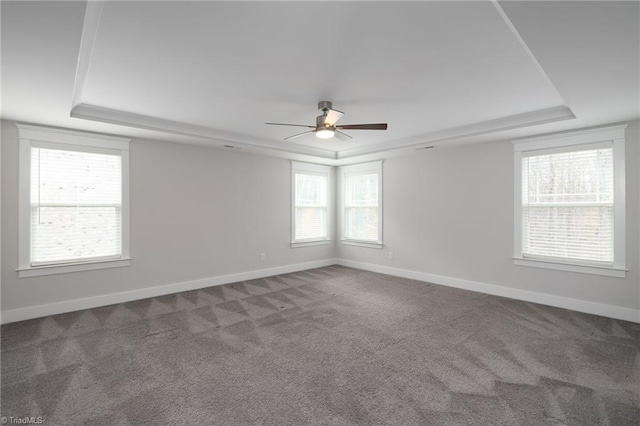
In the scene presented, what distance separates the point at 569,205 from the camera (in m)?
3.99

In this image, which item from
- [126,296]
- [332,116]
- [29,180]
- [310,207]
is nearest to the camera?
[332,116]

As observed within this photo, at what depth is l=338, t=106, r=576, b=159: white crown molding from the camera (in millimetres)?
3576

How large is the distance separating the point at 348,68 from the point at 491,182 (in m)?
3.24

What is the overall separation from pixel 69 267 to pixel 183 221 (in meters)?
1.50

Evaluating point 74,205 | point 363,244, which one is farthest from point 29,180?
point 363,244

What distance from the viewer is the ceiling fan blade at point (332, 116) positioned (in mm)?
3153

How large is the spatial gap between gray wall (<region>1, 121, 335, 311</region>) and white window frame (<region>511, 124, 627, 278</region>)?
3.88 metres

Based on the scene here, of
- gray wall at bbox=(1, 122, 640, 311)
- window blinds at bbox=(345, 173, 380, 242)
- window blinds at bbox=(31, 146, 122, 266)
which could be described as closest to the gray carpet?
gray wall at bbox=(1, 122, 640, 311)

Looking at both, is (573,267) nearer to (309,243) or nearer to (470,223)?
(470,223)

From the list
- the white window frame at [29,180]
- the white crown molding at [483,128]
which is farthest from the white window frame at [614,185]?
the white window frame at [29,180]

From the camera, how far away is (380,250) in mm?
6195

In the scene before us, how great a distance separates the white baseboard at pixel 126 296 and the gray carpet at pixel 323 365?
0.15 metres

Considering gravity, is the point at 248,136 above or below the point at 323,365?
above

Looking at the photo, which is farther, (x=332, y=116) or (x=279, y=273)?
(x=279, y=273)
